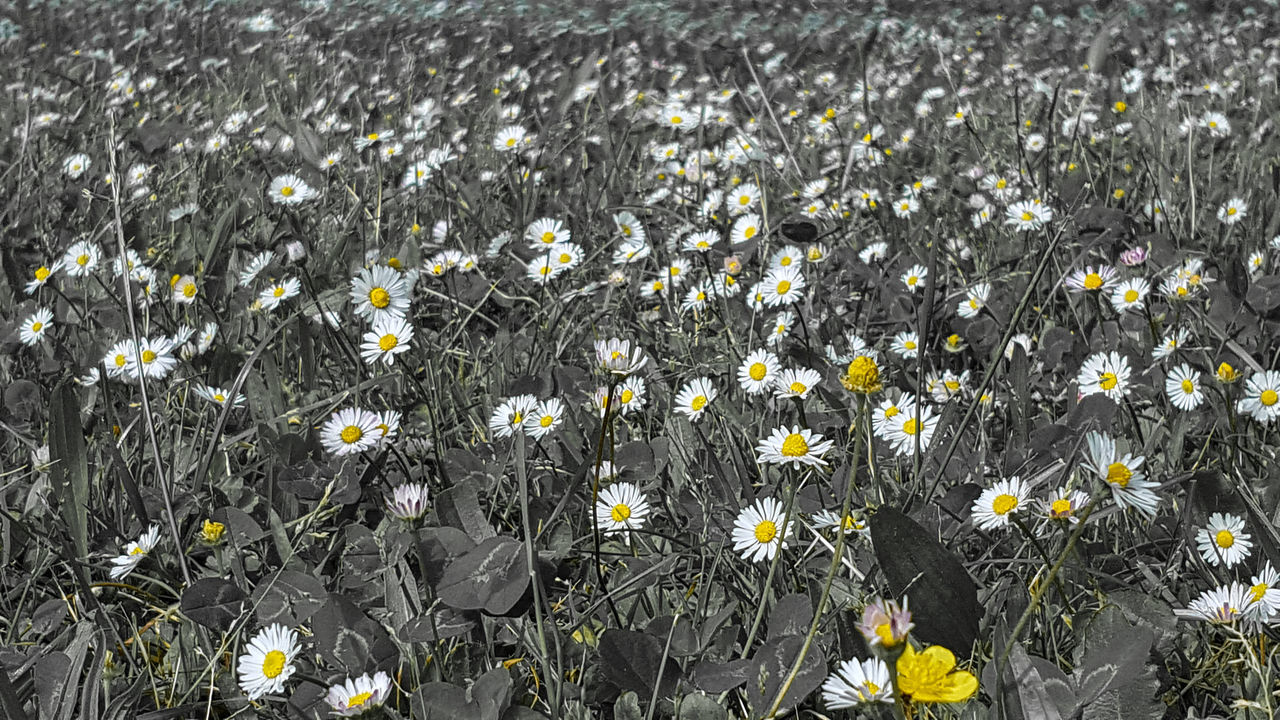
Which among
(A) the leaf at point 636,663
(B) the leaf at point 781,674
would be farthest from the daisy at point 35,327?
(B) the leaf at point 781,674

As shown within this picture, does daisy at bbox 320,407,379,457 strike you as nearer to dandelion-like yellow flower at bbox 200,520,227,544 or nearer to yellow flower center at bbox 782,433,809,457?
dandelion-like yellow flower at bbox 200,520,227,544

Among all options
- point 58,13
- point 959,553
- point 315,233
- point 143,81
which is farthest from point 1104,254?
point 58,13

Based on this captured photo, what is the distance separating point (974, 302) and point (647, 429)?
58cm

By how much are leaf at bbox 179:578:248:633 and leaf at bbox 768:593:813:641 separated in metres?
0.54

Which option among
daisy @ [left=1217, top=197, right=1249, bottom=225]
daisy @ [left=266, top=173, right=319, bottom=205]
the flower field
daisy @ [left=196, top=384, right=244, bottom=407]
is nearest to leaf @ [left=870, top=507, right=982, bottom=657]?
the flower field

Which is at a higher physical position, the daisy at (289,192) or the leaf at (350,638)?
the leaf at (350,638)

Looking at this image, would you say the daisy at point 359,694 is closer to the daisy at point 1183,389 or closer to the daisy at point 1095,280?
the daisy at point 1183,389

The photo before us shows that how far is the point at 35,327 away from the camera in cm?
169

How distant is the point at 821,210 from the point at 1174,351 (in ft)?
3.00

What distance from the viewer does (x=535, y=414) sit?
1.34 metres

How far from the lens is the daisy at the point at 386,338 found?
137 centimetres

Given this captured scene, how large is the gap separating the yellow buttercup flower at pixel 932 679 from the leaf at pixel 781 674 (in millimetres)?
200

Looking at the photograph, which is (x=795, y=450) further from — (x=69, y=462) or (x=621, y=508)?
(x=69, y=462)

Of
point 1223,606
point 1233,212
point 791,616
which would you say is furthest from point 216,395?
point 1233,212
